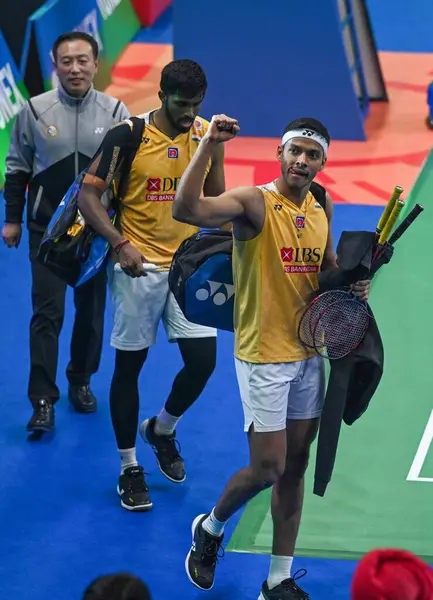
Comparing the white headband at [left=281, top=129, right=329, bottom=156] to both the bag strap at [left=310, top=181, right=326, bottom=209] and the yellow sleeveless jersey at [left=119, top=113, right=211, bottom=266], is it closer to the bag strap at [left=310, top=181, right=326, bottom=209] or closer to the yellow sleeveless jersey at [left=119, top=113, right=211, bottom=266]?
the bag strap at [left=310, top=181, right=326, bottom=209]

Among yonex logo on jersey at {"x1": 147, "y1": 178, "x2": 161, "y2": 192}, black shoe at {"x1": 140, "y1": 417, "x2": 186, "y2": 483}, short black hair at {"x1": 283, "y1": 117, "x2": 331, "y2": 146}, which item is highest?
short black hair at {"x1": 283, "y1": 117, "x2": 331, "y2": 146}

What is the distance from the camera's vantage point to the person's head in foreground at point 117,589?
3.11 meters

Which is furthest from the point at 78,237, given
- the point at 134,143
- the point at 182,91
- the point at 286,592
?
the point at 286,592

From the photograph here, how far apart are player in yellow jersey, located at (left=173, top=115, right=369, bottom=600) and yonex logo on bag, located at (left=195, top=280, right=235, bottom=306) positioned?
0.12 m

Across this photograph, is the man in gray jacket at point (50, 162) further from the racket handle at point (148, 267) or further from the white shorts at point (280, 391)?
the white shorts at point (280, 391)

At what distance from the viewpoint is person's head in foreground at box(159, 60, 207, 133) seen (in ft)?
18.6

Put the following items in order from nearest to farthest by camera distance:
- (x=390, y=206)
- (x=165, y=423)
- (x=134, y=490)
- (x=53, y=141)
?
(x=390, y=206) < (x=134, y=490) < (x=165, y=423) < (x=53, y=141)

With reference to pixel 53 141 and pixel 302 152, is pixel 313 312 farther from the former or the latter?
pixel 53 141

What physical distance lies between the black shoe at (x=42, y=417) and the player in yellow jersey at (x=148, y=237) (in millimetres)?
815

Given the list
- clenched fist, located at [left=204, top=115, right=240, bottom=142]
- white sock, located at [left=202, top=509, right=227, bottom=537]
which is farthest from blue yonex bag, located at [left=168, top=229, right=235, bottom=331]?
white sock, located at [left=202, top=509, right=227, bottom=537]

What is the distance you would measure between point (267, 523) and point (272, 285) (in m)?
1.63

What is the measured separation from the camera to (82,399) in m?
7.39

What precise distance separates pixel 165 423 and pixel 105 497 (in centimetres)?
53

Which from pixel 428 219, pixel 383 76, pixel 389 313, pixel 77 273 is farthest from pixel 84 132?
pixel 383 76
